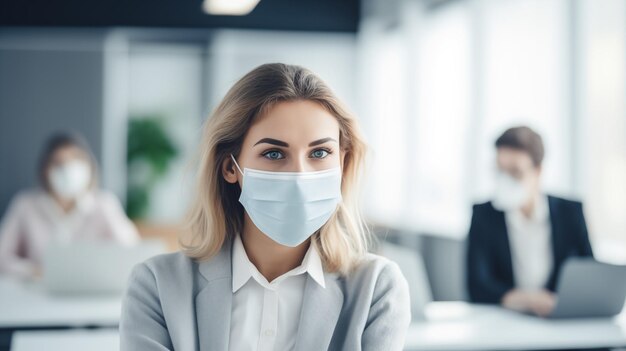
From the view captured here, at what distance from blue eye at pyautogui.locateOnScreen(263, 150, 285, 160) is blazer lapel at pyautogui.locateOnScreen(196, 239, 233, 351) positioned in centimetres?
28

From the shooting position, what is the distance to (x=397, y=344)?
1680mm

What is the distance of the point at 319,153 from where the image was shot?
1637 millimetres

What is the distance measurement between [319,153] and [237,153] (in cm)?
21

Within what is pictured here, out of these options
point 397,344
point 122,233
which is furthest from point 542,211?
point 122,233

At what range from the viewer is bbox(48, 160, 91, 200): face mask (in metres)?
4.32

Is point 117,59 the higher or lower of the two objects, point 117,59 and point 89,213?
the higher

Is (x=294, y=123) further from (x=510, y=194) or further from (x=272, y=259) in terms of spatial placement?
(x=510, y=194)

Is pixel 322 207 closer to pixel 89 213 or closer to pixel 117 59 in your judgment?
pixel 89 213

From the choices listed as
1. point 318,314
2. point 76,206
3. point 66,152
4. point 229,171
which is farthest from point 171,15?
point 318,314

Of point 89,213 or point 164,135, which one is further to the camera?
point 164,135

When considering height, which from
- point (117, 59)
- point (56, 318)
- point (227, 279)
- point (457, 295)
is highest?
point (117, 59)

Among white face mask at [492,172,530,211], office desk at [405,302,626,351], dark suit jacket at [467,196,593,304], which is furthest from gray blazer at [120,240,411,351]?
white face mask at [492,172,530,211]

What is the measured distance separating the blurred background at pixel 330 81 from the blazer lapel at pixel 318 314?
317cm

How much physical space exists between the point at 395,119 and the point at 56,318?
16.1 ft
